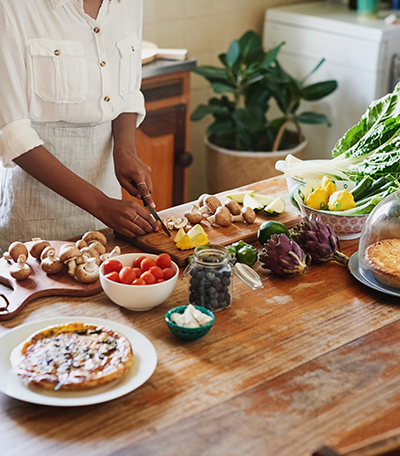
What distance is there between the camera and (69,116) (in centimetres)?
166

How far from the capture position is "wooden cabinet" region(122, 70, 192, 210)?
111 inches

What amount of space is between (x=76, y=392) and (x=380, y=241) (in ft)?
2.52

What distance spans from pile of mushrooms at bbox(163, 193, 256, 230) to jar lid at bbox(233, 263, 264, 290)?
0.26 m

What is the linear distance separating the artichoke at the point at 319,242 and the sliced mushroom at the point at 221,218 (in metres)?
0.22

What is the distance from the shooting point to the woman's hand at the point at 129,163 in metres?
1.62

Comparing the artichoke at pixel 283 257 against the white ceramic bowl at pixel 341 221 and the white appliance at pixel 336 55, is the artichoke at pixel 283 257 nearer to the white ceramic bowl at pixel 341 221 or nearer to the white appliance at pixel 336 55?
the white ceramic bowl at pixel 341 221

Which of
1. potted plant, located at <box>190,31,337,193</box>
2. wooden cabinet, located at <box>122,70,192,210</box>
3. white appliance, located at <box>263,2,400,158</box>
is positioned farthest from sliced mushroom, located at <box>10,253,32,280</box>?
white appliance, located at <box>263,2,400,158</box>

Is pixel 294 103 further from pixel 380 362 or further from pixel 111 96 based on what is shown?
pixel 380 362

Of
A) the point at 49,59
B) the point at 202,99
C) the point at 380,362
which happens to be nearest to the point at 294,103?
the point at 202,99

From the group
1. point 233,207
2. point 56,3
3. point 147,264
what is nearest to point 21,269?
point 147,264

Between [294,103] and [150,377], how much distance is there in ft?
8.63

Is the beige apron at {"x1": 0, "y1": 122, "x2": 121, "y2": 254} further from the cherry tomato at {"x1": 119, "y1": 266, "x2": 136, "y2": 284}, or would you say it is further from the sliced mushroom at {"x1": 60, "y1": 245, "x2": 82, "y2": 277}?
the cherry tomato at {"x1": 119, "y1": 266, "x2": 136, "y2": 284}

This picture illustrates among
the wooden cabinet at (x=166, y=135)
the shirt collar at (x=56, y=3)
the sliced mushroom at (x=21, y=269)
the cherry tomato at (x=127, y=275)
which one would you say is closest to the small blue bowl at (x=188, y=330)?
the cherry tomato at (x=127, y=275)

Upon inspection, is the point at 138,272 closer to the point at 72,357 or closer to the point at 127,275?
the point at 127,275
